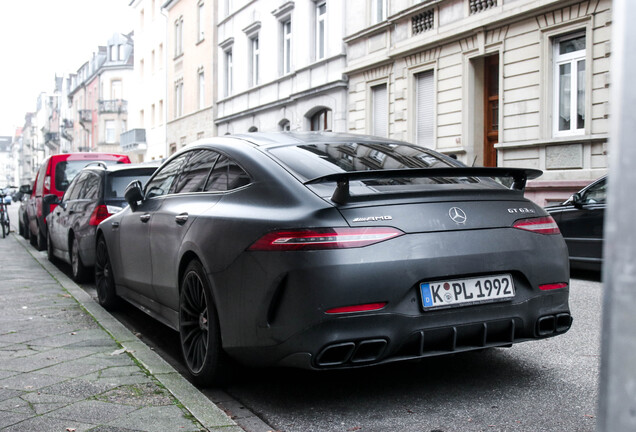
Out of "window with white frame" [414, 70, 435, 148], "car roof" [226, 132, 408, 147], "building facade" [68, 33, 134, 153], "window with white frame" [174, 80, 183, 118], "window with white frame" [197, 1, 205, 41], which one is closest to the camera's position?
"car roof" [226, 132, 408, 147]

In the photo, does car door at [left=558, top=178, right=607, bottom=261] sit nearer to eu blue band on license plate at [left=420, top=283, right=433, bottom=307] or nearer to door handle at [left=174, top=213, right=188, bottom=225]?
door handle at [left=174, top=213, right=188, bottom=225]

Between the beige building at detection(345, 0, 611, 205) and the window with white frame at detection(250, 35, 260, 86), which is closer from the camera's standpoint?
the beige building at detection(345, 0, 611, 205)

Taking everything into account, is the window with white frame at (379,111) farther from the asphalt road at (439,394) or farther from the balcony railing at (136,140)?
the balcony railing at (136,140)

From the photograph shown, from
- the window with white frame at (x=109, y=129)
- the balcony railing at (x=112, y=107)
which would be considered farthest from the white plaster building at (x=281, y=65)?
the balcony railing at (x=112, y=107)

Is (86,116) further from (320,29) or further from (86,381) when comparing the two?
(86,381)

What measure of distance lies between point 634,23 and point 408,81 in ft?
65.8

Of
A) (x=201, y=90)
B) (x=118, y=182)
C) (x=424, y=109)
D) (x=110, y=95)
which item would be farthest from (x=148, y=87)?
(x=118, y=182)

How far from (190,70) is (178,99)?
134 inches

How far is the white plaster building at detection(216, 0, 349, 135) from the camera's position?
80.8 feet

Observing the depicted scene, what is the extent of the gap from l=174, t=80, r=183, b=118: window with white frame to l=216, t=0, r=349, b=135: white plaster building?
23.2 ft

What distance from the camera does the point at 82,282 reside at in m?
9.52

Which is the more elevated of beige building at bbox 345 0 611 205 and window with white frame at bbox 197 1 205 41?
window with white frame at bbox 197 1 205 41

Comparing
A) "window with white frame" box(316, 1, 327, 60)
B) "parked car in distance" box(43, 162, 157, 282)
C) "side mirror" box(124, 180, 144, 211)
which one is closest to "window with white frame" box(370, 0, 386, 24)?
"window with white frame" box(316, 1, 327, 60)

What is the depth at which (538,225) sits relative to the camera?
412 centimetres
